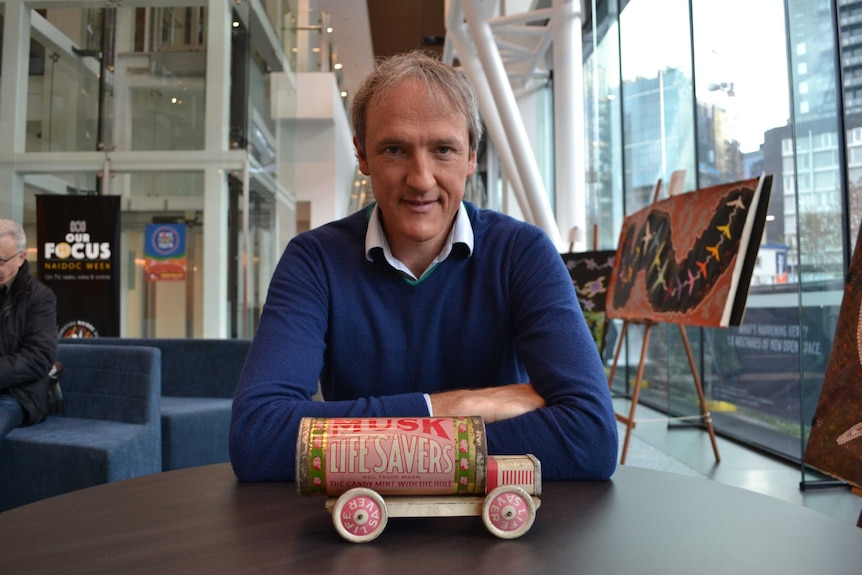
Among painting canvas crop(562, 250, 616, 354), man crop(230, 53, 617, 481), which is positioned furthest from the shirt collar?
painting canvas crop(562, 250, 616, 354)

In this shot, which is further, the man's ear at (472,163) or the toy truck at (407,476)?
the man's ear at (472,163)

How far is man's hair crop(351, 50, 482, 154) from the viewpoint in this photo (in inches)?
53.5

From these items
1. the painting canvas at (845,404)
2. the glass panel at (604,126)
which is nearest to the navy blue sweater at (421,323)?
the painting canvas at (845,404)

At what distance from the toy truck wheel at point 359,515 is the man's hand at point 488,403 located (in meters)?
0.42

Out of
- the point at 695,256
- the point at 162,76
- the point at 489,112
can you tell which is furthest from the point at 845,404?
the point at 489,112

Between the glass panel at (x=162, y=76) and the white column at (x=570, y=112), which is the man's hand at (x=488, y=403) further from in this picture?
the white column at (x=570, y=112)

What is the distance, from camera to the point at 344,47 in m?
14.4

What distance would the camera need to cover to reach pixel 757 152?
15.0ft

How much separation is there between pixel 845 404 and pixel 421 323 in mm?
1154

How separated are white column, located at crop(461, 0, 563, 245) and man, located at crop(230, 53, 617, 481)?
5.83 meters

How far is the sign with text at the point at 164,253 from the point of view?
5891 mm

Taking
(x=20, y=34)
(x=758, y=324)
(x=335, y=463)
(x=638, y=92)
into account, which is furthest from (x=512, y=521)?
(x=20, y=34)

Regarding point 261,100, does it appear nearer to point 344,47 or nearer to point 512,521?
point 512,521

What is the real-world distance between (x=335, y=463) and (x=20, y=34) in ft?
22.3
